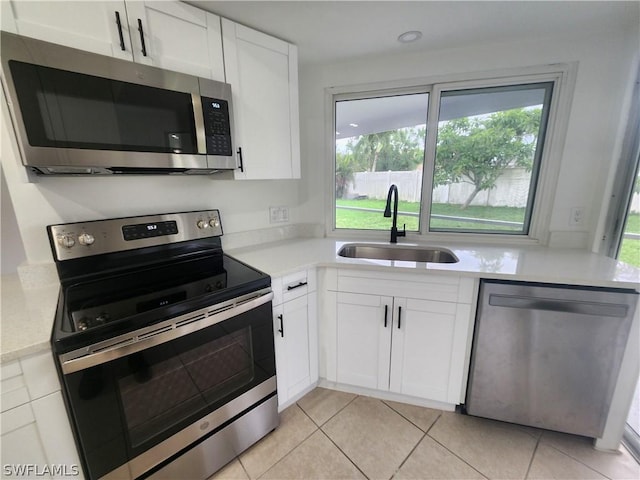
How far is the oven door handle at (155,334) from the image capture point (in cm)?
85

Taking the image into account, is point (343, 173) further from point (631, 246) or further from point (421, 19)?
point (631, 246)

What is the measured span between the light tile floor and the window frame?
3.92 feet

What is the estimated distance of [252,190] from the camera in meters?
1.92

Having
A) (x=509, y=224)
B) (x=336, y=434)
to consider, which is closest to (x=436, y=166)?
(x=509, y=224)

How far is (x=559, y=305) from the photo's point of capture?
1.30 metres

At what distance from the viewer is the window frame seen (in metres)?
1.69

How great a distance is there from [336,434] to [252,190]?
1.63 meters

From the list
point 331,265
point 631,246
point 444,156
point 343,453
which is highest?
point 444,156

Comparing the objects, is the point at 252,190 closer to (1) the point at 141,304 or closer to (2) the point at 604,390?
(1) the point at 141,304

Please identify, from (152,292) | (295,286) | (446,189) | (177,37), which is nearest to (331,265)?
(295,286)

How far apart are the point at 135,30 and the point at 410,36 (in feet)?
4.76

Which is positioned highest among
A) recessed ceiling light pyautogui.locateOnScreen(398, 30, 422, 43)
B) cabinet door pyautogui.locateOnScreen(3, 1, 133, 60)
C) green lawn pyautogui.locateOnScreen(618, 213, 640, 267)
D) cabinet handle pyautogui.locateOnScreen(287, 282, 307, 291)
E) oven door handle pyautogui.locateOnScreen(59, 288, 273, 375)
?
recessed ceiling light pyautogui.locateOnScreen(398, 30, 422, 43)

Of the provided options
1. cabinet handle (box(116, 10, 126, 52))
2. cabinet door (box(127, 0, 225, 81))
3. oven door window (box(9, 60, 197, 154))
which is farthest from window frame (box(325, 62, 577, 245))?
cabinet handle (box(116, 10, 126, 52))

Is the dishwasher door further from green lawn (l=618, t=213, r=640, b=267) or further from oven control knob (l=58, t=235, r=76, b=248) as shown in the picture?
oven control knob (l=58, t=235, r=76, b=248)
